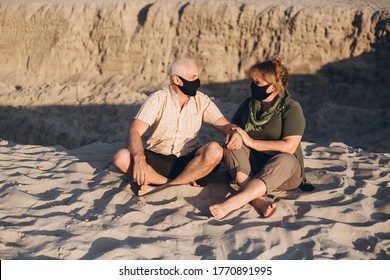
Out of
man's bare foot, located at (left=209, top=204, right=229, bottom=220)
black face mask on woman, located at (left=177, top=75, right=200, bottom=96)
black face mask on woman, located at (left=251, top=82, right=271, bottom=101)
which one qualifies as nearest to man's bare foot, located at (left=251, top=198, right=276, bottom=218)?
man's bare foot, located at (left=209, top=204, right=229, bottom=220)

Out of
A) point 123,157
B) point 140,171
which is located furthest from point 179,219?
point 123,157

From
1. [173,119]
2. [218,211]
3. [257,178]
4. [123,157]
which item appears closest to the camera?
[218,211]

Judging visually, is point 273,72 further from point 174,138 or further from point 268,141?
point 174,138

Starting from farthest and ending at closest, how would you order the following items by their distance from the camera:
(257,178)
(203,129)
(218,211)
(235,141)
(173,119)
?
1. (203,129)
2. (173,119)
3. (235,141)
4. (257,178)
5. (218,211)

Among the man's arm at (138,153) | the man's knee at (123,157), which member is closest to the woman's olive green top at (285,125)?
the man's arm at (138,153)

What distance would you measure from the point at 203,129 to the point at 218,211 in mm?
5520

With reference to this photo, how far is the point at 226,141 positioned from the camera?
13.4 ft

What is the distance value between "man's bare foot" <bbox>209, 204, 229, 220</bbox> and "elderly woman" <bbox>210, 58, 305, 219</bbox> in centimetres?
16

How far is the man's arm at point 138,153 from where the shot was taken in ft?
13.3

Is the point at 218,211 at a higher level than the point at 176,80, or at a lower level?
lower

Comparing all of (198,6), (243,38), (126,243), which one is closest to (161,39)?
(198,6)

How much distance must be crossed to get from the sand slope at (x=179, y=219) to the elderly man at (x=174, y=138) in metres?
0.18

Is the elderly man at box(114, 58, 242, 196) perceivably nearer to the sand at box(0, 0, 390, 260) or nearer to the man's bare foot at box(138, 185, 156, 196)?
the man's bare foot at box(138, 185, 156, 196)

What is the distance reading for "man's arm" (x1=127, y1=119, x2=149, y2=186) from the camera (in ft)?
13.3
